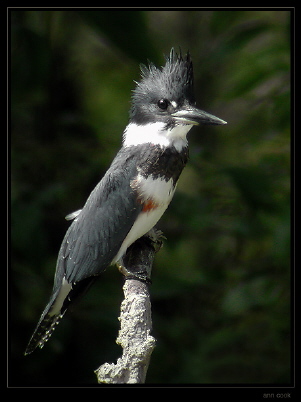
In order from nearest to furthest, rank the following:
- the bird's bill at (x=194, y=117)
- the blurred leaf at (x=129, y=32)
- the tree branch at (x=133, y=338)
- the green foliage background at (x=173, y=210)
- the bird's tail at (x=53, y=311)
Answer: the tree branch at (x=133, y=338) → the bird's bill at (x=194, y=117) → the bird's tail at (x=53, y=311) → the blurred leaf at (x=129, y=32) → the green foliage background at (x=173, y=210)

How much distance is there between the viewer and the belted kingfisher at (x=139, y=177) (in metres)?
2.08

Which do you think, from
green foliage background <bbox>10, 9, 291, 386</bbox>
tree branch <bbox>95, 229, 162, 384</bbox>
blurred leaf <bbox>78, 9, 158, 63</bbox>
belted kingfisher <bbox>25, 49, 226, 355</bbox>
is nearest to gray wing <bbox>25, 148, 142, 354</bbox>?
belted kingfisher <bbox>25, 49, 226, 355</bbox>

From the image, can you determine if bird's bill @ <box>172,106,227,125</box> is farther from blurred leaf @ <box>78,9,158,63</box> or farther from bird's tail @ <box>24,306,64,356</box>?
bird's tail @ <box>24,306,64,356</box>

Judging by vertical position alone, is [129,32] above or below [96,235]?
above

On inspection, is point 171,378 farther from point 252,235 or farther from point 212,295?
point 252,235

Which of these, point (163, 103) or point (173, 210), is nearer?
point (163, 103)

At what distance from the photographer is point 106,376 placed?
159 centimetres

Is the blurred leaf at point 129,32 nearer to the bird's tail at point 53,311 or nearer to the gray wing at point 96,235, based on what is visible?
the gray wing at point 96,235

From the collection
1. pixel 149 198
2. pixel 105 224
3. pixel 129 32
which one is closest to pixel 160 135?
pixel 149 198

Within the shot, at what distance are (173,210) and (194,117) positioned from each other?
762 mm

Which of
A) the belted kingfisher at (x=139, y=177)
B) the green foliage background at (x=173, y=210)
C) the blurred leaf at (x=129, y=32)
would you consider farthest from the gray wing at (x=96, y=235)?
the blurred leaf at (x=129, y=32)

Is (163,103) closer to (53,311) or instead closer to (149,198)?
(149,198)

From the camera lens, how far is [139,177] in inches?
82.7

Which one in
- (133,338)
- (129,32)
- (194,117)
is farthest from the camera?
(129,32)
